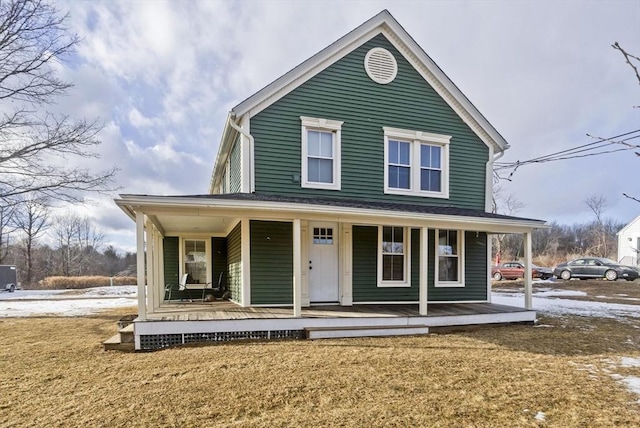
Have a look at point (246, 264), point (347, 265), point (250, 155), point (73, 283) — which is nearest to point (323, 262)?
point (347, 265)

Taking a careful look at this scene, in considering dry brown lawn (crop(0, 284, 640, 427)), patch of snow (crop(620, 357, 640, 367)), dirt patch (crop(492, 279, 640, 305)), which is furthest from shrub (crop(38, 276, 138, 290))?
patch of snow (crop(620, 357, 640, 367))

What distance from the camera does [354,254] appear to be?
8.79m

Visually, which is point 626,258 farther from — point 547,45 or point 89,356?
point 89,356

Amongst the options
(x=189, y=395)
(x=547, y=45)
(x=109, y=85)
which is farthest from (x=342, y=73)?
(x=109, y=85)

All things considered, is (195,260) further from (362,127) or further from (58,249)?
(58,249)

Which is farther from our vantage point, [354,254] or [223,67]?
[223,67]

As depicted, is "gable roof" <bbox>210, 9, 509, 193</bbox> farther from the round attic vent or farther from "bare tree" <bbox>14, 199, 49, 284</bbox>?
"bare tree" <bbox>14, 199, 49, 284</bbox>

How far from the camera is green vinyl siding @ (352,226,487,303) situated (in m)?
8.84

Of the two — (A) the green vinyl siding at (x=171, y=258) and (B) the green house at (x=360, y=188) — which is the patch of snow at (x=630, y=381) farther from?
(A) the green vinyl siding at (x=171, y=258)

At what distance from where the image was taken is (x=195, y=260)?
11742mm

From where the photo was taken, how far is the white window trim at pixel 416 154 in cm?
913

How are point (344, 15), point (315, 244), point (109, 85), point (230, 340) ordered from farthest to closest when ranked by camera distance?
point (109, 85) → point (344, 15) → point (315, 244) → point (230, 340)

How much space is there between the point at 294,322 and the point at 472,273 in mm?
5742

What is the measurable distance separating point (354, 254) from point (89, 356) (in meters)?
5.67
